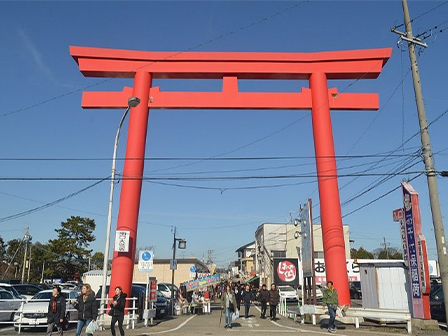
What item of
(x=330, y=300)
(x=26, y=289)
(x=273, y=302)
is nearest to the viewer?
(x=330, y=300)

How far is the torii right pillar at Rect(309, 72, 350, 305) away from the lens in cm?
1551

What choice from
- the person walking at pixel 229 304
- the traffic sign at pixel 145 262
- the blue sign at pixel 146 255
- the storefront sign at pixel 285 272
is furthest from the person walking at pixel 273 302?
the storefront sign at pixel 285 272

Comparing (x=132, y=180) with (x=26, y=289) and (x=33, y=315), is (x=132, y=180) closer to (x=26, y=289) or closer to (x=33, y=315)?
(x=33, y=315)

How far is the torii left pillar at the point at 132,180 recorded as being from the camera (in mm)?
15398

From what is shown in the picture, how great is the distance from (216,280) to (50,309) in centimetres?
1521

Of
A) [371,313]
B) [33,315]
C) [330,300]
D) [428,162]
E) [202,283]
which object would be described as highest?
[428,162]

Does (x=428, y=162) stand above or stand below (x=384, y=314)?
above

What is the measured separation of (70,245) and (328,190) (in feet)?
142

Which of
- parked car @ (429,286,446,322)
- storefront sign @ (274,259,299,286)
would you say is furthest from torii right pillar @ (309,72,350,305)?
storefront sign @ (274,259,299,286)

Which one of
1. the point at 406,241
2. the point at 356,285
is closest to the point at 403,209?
the point at 406,241

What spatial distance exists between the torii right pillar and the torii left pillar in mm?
7125

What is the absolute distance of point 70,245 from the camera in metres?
51.4

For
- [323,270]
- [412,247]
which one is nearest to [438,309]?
[412,247]

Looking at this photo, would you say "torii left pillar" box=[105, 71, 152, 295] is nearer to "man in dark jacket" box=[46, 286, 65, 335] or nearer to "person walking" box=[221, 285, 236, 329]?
"person walking" box=[221, 285, 236, 329]
